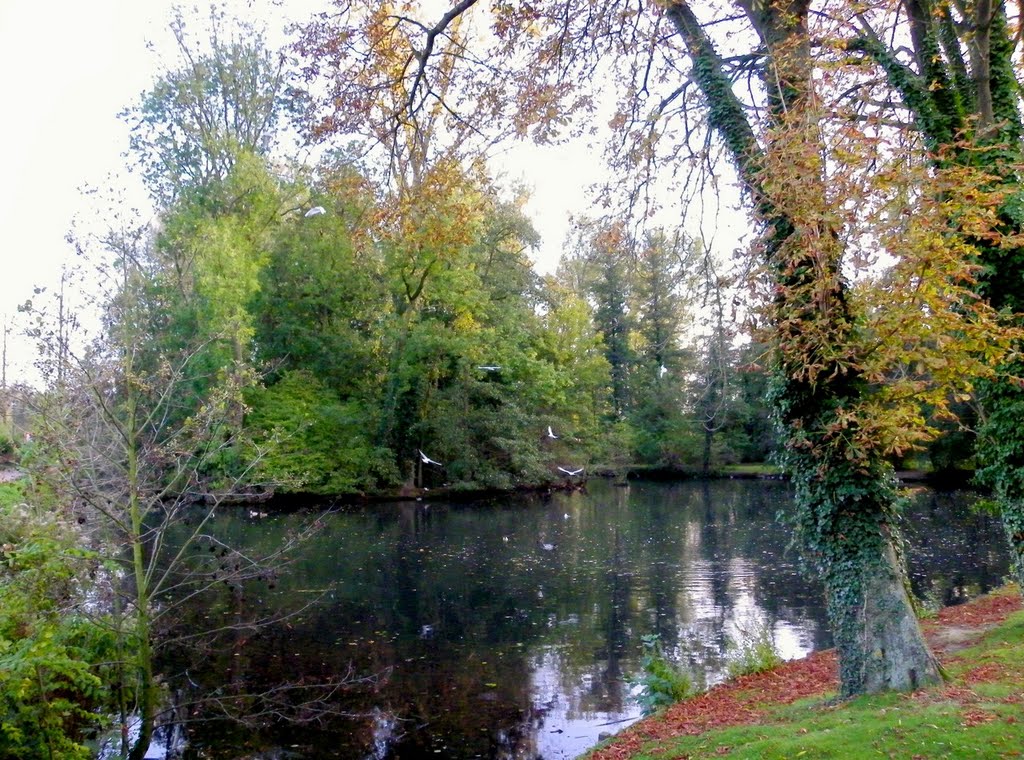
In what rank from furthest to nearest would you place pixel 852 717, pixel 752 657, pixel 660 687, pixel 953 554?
1. pixel 953 554
2. pixel 752 657
3. pixel 660 687
4. pixel 852 717

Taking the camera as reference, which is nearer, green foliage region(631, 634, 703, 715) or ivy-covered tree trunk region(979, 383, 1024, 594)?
ivy-covered tree trunk region(979, 383, 1024, 594)

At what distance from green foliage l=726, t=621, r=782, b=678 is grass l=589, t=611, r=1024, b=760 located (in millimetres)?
1971

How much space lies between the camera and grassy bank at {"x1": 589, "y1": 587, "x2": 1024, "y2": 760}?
224 inches

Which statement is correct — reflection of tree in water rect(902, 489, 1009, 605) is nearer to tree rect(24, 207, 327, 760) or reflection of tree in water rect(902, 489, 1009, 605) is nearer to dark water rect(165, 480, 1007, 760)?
dark water rect(165, 480, 1007, 760)

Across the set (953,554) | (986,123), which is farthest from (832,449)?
(953,554)

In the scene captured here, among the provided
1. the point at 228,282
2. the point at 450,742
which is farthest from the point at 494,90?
the point at 228,282

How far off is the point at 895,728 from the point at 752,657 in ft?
14.4

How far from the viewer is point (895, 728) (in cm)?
600

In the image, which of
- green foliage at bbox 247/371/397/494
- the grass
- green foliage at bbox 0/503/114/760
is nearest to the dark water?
green foliage at bbox 0/503/114/760

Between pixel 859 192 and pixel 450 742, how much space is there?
6.68 meters

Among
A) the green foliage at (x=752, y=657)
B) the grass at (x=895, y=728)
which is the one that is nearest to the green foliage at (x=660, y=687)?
the green foliage at (x=752, y=657)

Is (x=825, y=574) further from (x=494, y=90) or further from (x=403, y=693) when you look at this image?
(x=494, y=90)

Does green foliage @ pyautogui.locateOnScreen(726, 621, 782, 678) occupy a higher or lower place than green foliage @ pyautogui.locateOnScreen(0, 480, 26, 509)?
lower

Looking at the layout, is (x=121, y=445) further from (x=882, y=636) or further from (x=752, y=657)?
(x=752, y=657)
